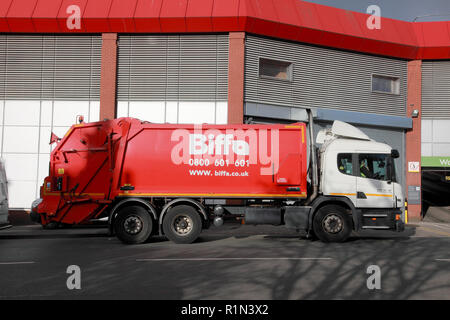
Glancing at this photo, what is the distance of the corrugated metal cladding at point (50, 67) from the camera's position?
17297mm

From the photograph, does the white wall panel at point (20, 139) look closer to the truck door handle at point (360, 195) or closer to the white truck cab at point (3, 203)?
the white truck cab at point (3, 203)

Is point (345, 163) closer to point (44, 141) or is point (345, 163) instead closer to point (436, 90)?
point (436, 90)

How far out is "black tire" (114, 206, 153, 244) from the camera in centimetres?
1043

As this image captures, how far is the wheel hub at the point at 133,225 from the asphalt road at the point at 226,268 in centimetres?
45

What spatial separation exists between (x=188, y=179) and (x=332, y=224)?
4.06 meters

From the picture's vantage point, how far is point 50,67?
17438 millimetres

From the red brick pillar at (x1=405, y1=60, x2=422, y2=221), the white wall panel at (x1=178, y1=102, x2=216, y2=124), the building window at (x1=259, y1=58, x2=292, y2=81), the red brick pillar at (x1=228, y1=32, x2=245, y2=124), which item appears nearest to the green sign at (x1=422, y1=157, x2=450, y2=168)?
the red brick pillar at (x1=405, y1=60, x2=422, y2=221)

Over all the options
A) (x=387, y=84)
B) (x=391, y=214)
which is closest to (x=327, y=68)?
(x=387, y=84)

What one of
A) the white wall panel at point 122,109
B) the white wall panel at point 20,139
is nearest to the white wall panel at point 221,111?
the white wall panel at point 122,109

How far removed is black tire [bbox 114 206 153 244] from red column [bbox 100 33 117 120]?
7608mm

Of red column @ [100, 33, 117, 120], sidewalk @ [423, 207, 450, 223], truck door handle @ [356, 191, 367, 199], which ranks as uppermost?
red column @ [100, 33, 117, 120]

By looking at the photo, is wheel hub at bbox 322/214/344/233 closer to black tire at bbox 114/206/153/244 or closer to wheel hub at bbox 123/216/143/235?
black tire at bbox 114/206/153/244

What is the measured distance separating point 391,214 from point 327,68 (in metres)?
10.1
